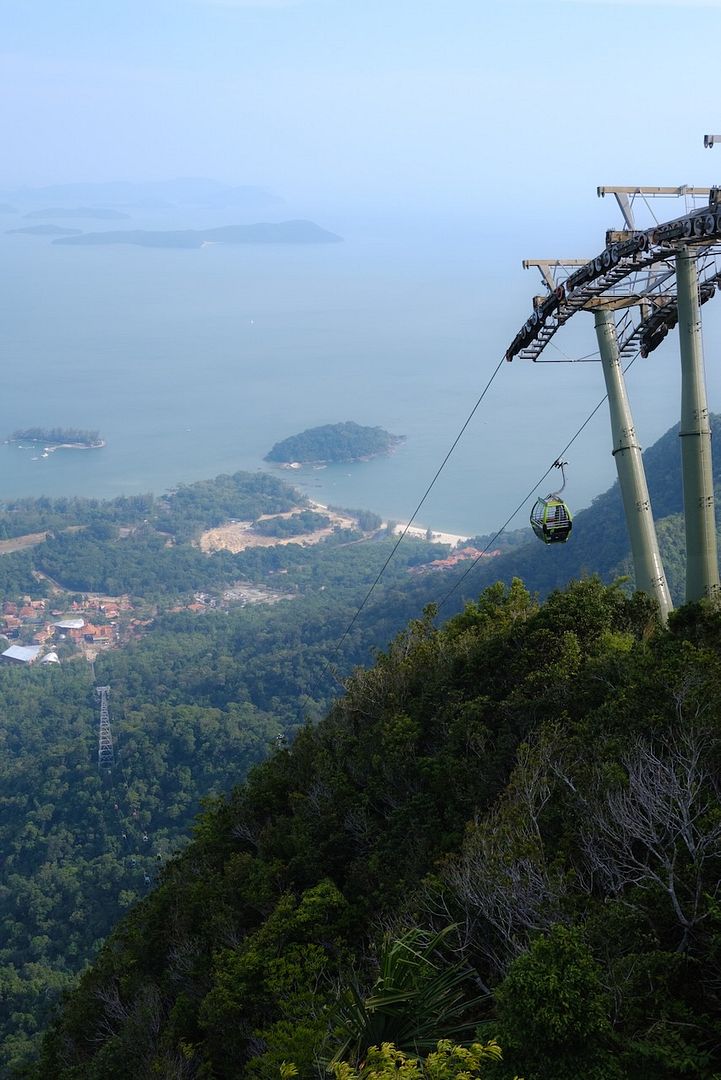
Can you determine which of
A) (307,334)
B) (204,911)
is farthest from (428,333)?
(204,911)

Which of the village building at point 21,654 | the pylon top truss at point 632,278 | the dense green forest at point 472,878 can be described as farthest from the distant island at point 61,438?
the pylon top truss at point 632,278

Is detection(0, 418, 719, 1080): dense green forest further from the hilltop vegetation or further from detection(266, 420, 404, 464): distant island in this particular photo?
detection(266, 420, 404, 464): distant island

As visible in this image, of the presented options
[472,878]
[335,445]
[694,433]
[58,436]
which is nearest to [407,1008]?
[472,878]

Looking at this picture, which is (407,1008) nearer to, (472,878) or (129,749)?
(472,878)

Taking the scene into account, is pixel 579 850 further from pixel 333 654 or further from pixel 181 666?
pixel 181 666

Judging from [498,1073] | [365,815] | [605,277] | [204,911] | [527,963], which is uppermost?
[605,277]
